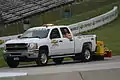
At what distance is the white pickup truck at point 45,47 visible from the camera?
21109 mm

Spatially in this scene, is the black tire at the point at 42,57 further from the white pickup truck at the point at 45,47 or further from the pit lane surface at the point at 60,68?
the pit lane surface at the point at 60,68

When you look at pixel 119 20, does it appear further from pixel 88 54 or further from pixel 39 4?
pixel 88 54

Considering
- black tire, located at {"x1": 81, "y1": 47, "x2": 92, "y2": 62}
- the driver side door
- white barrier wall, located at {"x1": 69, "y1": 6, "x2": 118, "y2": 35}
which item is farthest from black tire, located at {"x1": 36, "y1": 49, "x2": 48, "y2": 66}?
white barrier wall, located at {"x1": 69, "y1": 6, "x2": 118, "y2": 35}

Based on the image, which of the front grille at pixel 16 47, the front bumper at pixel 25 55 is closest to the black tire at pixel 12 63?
the front bumper at pixel 25 55

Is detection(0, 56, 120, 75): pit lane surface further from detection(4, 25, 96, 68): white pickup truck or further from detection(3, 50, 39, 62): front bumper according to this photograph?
detection(4, 25, 96, 68): white pickup truck

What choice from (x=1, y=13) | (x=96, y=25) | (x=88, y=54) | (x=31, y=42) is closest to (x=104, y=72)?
(x=31, y=42)

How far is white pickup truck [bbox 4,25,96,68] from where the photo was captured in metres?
21.1

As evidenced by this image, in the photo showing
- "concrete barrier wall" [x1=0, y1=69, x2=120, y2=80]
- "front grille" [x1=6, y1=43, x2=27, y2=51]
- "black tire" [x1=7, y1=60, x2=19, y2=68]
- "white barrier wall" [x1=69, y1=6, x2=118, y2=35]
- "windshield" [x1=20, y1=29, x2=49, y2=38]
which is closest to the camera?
"concrete barrier wall" [x1=0, y1=69, x2=120, y2=80]

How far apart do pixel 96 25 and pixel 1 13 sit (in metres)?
14.8

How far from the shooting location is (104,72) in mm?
13516

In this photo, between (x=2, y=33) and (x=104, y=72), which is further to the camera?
(x=2, y=33)

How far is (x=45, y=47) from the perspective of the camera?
70.8ft

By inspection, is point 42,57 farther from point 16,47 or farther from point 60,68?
point 60,68

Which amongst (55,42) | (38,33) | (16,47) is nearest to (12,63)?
(16,47)
